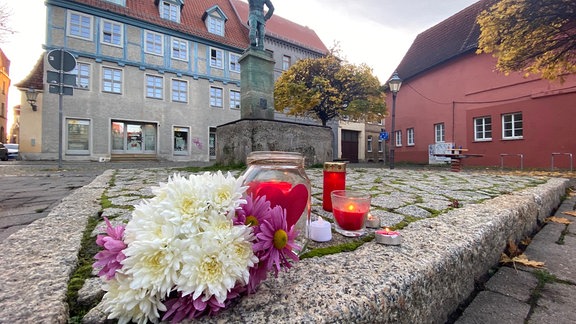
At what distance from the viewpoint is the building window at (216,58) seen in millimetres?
18438

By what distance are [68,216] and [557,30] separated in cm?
1044

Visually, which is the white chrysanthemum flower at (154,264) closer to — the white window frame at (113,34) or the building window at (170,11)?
the white window frame at (113,34)

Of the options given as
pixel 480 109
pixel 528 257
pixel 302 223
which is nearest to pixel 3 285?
pixel 302 223

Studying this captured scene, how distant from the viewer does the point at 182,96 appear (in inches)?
679

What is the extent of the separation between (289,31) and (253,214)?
2593 cm

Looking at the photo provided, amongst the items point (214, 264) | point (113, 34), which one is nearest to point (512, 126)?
point (214, 264)

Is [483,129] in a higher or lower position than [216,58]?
lower

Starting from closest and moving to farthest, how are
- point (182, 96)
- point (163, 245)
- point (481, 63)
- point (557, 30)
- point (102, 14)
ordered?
point (163, 245)
point (557, 30)
point (481, 63)
point (102, 14)
point (182, 96)

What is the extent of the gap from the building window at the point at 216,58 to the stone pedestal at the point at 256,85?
1310 cm

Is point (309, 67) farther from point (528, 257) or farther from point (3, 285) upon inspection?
point (3, 285)

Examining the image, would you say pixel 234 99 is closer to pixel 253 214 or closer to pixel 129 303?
pixel 253 214

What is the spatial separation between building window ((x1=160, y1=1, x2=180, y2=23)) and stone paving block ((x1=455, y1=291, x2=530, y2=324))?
67.9 feet

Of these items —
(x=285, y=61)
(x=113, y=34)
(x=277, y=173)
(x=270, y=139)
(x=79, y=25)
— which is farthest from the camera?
(x=285, y=61)

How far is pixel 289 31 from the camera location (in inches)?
934
